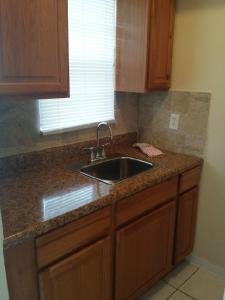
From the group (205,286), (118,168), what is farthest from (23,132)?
(205,286)

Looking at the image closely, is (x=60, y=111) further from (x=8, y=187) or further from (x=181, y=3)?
(x=181, y=3)

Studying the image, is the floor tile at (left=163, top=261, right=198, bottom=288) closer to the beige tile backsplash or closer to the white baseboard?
the white baseboard

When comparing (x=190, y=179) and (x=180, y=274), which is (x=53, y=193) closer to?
(x=190, y=179)

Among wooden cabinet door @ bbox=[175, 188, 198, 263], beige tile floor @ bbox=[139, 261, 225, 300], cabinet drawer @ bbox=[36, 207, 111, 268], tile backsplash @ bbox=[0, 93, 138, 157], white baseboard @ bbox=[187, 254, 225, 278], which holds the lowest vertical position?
beige tile floor @ bbox=[139, 261, 225, 300]

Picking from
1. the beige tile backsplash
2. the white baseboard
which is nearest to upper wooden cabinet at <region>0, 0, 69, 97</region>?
the beige tile backsplash

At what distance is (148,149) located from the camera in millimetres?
2150

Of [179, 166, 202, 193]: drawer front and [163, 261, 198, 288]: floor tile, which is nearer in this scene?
[179, 166, 202, 193]: drawer front

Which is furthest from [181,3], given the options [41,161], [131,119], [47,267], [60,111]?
[47,267]

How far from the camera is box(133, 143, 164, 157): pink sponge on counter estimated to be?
2.10 metres

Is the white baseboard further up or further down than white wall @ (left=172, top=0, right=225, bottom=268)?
further down

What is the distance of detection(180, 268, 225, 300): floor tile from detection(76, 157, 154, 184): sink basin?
94 centimetres

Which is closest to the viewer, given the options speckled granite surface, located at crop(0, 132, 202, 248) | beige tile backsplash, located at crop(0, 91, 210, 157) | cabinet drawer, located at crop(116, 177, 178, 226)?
speckled granite surface, located at crop(0, 132, 202, 248)

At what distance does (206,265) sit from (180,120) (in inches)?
47.0

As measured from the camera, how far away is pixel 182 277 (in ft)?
6.91
